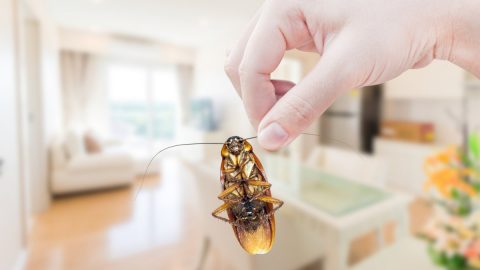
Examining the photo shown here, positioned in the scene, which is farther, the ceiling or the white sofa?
the white sofa

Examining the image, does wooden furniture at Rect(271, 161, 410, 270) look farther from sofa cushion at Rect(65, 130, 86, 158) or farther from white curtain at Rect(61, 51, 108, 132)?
white curtain at Rect(61, 51, 108, 132)

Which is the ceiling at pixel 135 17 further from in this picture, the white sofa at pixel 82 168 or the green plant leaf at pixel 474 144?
the green plant leaf at pixel 474 144

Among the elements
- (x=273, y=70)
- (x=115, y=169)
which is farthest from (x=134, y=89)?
(x=115, y=169)

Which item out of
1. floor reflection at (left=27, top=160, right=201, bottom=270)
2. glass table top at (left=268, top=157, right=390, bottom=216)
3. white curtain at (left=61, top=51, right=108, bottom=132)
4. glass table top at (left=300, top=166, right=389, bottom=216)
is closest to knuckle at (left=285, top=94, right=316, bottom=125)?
glass table top at (left=268, top=157, right=390, bottom=216)

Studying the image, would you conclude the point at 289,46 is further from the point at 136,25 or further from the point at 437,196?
the point at 136,25

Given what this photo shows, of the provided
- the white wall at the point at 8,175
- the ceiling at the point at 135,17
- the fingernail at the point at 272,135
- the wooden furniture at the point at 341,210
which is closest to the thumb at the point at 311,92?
the fingernail at the point at 272,135

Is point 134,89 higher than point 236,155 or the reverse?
higher
